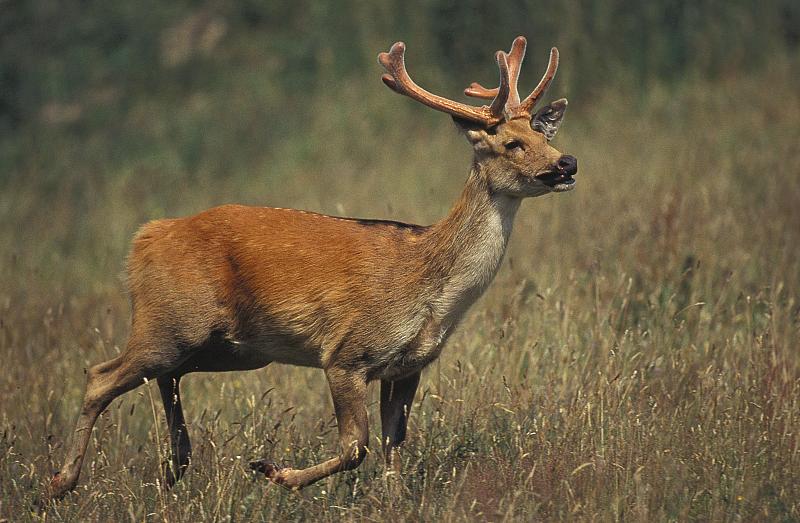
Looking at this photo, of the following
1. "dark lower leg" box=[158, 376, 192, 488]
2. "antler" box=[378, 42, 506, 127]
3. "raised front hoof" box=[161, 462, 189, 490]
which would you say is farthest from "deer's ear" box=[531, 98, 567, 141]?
"raised front hoof" box=[161, 462, 189, 490]

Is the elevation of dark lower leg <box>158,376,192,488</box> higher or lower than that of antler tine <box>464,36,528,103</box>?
lower

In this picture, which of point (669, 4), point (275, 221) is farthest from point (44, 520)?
point (669, 4)

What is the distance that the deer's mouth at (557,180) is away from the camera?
18.6ft

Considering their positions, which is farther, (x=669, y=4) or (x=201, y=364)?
(x=669, y=4)

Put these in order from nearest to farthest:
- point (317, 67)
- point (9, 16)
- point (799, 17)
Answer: point (799, 17), point (317, 67), point (9, 16)

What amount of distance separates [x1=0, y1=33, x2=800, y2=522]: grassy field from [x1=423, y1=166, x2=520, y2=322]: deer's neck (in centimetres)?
73

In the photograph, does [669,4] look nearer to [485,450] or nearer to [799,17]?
[799,17]

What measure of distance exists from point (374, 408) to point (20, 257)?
5.88 meters

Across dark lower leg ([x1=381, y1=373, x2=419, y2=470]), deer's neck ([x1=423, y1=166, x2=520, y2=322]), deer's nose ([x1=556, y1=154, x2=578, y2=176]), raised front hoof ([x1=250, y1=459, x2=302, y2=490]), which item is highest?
deer's nose ([x1=556, y1=154, x2=578, y2=176])

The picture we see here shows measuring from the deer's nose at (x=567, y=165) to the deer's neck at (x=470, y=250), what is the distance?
33 cm

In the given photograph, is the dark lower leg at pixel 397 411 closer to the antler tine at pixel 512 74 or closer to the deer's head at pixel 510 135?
the deer's head at pixel 510 135

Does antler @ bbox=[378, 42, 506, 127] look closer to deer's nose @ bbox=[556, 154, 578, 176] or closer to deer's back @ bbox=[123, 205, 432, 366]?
deer's nose @ bbox=[556, 154, 578, 176]

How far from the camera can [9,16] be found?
18812mm

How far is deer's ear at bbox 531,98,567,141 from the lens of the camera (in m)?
6.09
